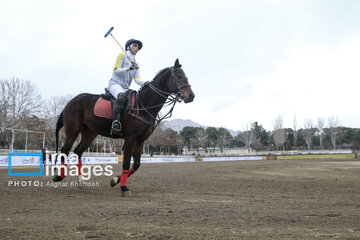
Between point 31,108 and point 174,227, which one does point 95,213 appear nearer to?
point 174,227

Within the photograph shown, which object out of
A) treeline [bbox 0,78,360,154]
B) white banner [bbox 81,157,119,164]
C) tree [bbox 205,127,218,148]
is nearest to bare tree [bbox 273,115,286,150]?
treeline [bbox 0,78,360,154]

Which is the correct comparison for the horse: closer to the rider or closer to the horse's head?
the horse's head

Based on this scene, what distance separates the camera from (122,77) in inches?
356

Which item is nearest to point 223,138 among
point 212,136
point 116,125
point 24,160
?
point 212,136

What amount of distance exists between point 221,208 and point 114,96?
4638 millimetres

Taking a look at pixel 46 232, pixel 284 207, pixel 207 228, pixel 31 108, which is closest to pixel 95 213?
pixel 46 232

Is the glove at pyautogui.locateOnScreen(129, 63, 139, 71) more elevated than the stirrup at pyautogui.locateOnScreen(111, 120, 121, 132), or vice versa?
the glove at pyautogui.locateOnScreen(129, 63, 139, 71)

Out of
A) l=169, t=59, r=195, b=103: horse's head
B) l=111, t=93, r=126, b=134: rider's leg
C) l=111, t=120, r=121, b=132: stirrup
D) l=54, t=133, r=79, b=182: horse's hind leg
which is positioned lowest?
l=54, t=133, r=79, b=182: horse's hind leg

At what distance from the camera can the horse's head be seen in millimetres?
8188

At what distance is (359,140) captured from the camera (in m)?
107

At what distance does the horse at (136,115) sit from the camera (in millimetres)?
8172

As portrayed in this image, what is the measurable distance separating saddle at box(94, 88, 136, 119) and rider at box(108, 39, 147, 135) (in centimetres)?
14

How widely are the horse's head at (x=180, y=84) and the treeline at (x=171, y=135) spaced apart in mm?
40686

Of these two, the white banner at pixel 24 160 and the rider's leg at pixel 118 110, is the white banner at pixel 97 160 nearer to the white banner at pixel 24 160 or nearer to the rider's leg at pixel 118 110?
the white banner at pixel 24 160
